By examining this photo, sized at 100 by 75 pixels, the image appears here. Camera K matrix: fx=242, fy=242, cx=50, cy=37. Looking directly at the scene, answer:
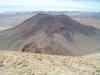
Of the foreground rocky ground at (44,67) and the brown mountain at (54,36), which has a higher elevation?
the brown mountain at (54,36)

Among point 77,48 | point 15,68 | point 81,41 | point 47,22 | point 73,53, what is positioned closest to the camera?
point 15,68

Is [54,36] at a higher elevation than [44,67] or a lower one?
higher

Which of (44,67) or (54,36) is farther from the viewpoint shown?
(54,36)

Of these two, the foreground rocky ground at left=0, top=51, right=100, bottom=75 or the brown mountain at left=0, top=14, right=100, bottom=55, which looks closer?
the foreground rocky ground at left=0, top=51, right=100, bottom=75

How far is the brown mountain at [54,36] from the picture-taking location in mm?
75062

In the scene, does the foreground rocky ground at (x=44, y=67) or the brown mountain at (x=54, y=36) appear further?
the brown mountain at (x=54, y=36)

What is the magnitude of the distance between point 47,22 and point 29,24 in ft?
28.9

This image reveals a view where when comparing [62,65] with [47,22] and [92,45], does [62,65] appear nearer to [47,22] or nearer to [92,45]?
[92,45]

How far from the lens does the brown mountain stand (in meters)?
75.1

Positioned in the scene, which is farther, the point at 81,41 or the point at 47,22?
the point at 47,22

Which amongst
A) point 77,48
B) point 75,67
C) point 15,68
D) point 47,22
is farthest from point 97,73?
point 47,22

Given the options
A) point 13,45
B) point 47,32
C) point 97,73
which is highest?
point 47,32

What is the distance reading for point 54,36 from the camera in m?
82.9

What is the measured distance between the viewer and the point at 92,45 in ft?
263
